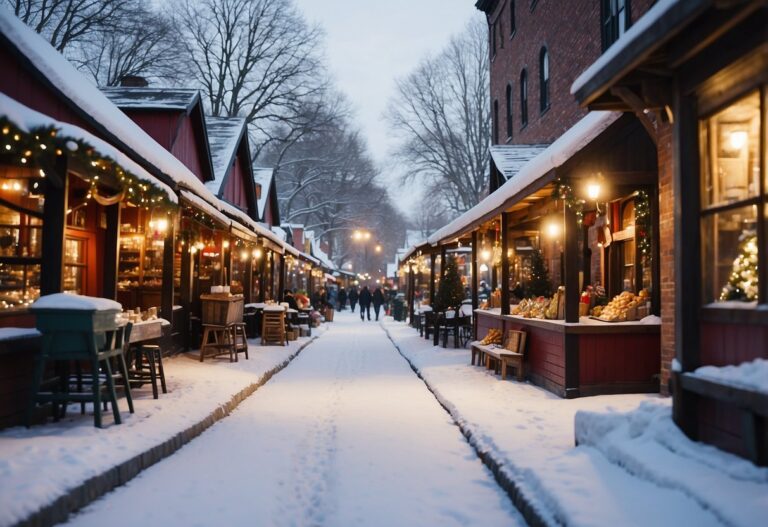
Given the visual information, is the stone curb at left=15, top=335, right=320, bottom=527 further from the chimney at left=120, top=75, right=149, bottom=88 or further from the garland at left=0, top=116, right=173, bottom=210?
the chimney at left=120, top=75, right=149, bottom=88

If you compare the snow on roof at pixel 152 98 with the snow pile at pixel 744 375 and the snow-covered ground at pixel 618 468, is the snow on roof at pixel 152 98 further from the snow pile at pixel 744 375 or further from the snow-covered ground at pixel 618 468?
the snow pile at pixel 744 375

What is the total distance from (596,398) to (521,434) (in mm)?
2552

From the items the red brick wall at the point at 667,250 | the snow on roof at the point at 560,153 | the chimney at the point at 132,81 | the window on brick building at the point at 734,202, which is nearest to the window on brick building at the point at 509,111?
the chimney at the point at 132,81

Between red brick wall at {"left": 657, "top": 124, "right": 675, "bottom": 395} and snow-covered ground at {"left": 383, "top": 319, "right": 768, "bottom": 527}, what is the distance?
28.8 inches

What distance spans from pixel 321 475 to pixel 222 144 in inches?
821

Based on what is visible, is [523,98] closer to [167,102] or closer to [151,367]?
[167,102]

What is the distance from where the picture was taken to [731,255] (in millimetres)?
5352

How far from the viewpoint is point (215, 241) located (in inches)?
768

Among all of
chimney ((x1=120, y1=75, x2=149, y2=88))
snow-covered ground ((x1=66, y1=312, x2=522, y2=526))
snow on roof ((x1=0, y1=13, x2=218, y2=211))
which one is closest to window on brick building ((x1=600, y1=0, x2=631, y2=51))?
snow-covered ground ((x1=66, y1=312, x2=522, y2=526))

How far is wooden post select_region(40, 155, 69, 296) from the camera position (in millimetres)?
7789

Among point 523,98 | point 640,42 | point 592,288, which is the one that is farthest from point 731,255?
point 523,98

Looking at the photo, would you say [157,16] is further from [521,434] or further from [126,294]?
[521,434]

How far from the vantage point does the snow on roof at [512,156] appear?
728 inches

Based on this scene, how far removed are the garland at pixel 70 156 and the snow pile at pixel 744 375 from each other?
6.10m
